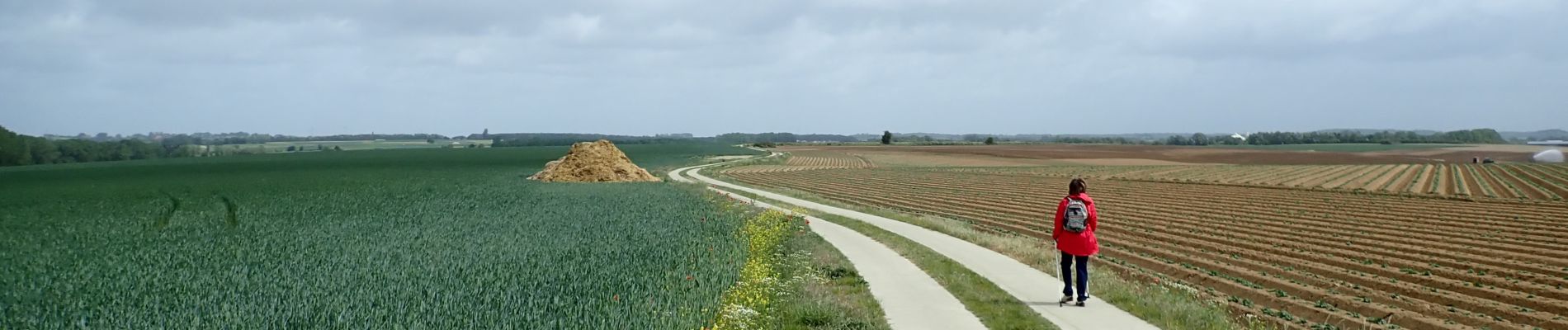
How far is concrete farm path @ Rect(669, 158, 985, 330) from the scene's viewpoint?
10312mm

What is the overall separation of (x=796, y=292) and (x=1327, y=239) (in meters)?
18.0

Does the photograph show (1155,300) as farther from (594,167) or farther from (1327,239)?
(594,167)

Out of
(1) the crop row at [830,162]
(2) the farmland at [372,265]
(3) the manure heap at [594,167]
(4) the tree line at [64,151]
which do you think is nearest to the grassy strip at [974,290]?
(2) the farmland at [372,265]

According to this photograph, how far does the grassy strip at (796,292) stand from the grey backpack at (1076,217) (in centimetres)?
291

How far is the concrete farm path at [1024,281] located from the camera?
1031 cm

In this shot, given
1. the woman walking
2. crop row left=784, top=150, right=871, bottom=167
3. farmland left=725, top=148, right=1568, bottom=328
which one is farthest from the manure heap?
the woman walking

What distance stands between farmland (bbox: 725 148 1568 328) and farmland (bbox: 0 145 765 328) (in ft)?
30.1

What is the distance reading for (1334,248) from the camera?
66.2 feet

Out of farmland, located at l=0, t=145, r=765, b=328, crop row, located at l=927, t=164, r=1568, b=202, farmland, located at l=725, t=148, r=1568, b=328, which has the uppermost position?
farmland, located at l=0, t=145, r=765, b=328

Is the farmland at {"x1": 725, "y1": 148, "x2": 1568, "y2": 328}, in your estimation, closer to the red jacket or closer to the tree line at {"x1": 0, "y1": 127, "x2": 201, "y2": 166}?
the red jacket

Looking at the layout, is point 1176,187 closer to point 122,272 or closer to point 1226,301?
point 1226,301

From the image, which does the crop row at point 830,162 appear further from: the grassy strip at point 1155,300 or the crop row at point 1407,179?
the grassy strip at point 1155,300

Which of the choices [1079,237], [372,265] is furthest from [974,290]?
[372,265]

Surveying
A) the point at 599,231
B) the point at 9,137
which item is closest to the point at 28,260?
the point at 599,231
